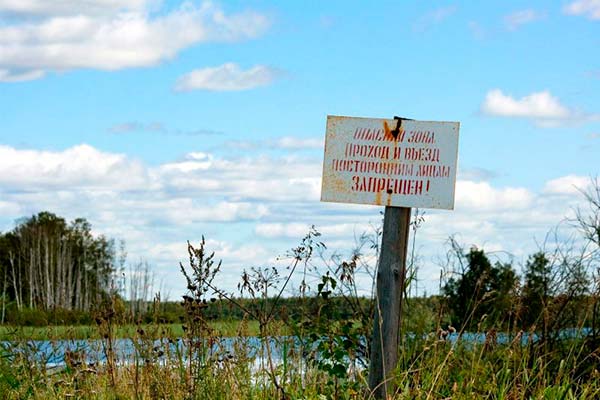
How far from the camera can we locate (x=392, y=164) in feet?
19.6

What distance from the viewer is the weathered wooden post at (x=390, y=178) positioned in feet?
19.6

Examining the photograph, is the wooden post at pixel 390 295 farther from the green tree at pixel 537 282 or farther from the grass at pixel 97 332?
the green tree at pixel 537 282

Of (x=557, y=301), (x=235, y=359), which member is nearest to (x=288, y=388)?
(x=235, y=359)

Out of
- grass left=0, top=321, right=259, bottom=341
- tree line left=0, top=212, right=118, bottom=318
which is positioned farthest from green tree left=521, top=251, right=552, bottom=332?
tree line left=0, top=212, right=118, bottom=318

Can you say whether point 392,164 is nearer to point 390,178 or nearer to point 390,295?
point 390,178

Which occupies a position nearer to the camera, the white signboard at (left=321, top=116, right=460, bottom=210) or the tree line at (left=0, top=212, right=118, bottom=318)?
the white signboard at (left=321, top=116, right=460, bottom=210)

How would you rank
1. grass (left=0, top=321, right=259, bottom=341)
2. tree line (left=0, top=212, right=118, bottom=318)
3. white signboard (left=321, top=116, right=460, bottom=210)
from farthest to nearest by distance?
tree line (left=0, top=212, right=118, bottom=318), grass (left=0, top=321, right=259, bottom=341), white signboard (left=321, top=116, right=460, bottom=210)

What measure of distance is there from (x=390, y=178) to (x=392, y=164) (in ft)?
0.30

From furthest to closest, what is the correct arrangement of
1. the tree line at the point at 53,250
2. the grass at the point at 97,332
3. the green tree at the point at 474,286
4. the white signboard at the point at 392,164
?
1. the tree line at the point at 53,250
2. the green tree at the point at 474,286
3. the grass at the point at 97,332
4. the white signboard at the point at 392,164

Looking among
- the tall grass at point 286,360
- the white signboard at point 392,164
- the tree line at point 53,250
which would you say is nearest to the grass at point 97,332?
the tall grass at point 286,360

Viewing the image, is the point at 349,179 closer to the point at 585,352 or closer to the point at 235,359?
the point at 235,359

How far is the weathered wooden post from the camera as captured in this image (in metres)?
5.96

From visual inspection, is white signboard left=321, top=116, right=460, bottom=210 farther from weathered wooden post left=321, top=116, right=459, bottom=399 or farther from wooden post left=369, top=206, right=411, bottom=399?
wooden post left=369, top=206, right=411, bottom=399

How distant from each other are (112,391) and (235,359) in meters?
0.89
